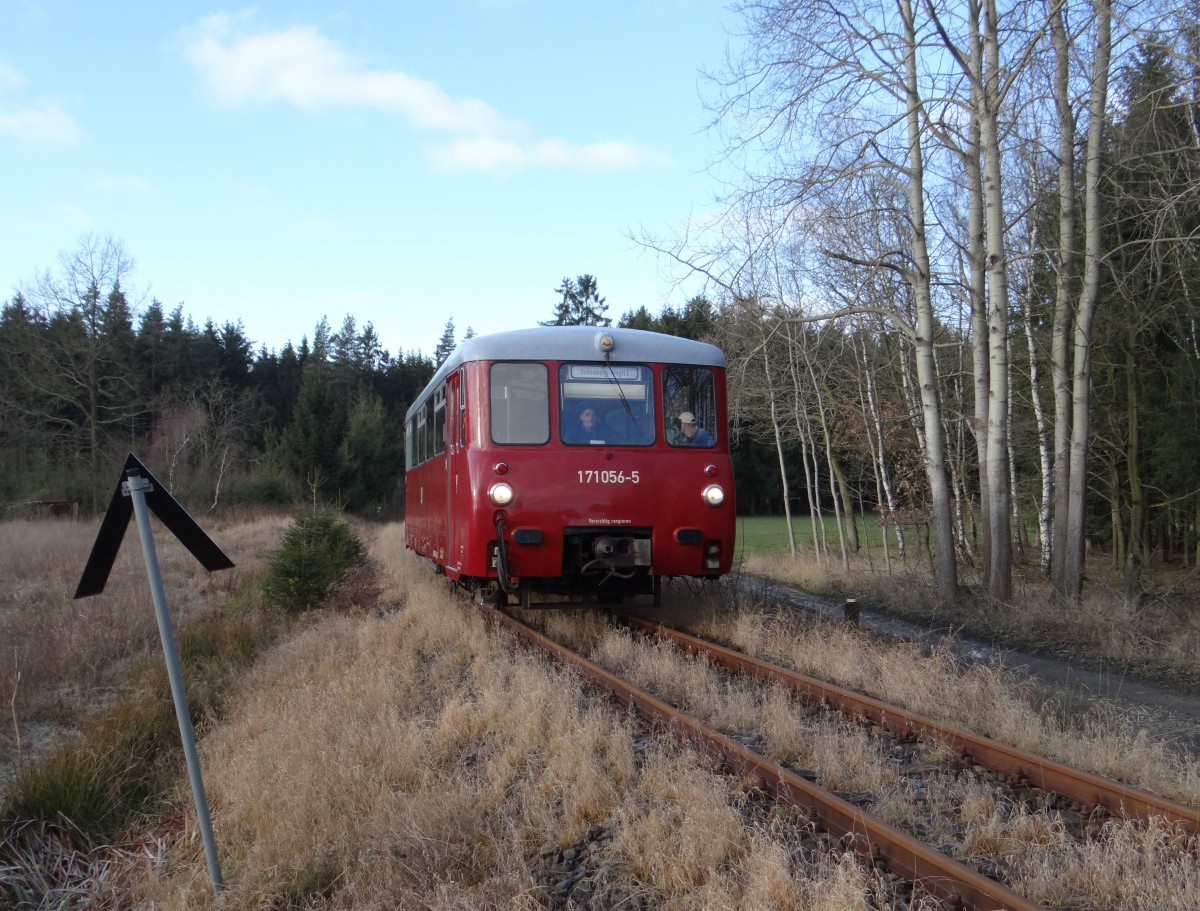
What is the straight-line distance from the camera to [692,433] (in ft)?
31.7

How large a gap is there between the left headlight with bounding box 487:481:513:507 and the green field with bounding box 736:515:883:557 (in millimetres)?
16170

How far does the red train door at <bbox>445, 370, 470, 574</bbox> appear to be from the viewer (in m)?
9.43

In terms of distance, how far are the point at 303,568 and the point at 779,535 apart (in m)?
27.2

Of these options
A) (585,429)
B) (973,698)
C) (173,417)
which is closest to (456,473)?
(585,429)

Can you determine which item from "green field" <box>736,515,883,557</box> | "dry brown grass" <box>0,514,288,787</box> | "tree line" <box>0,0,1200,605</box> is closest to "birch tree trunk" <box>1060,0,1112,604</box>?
"tree line" <box>0,0,1200,605</box>

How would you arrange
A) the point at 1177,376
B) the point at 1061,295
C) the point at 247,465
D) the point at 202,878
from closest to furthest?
the point at 202,878 < the point at 1061,295 < the point at 1177,376 < the point at 247,465

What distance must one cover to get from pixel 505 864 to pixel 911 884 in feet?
5.35

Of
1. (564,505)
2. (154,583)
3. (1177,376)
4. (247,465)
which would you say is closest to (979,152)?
(564,505)

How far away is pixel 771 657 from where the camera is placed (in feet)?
28.3

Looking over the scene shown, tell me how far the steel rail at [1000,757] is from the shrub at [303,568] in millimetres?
7569

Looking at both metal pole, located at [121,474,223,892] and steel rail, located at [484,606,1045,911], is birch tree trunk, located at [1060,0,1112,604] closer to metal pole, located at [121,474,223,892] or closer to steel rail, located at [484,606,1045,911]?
steel rail, located at [484,606,1045,911]

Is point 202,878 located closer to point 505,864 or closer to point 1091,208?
point 505,864

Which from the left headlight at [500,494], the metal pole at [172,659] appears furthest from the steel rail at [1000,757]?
the metal pole at [172,659]

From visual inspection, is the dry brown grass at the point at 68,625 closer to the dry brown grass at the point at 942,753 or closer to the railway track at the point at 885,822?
the railway track at the point at 885,822
